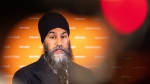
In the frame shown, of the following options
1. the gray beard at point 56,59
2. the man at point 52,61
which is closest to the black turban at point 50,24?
the man at point 52,61

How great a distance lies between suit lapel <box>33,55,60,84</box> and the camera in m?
2.59

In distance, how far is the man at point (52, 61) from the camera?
2.56 m

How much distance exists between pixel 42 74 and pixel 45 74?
0.03 meters

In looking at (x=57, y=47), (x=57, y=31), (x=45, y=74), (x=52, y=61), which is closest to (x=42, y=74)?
(x=45, y=74)

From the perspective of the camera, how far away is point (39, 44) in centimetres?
299

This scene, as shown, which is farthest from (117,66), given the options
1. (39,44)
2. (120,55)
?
(39,44)

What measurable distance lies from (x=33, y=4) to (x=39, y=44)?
410 mm

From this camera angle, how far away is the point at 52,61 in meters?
2.65

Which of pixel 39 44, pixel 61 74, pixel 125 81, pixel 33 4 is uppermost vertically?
pixel 33 4

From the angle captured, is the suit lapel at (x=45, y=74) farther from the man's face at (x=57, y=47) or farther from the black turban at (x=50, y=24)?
the black turban at (x=50, y=24)

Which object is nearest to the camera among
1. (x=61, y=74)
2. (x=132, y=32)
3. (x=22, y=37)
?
(x=61, y=74)

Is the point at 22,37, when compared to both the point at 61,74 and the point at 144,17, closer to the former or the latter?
the point at 61,74

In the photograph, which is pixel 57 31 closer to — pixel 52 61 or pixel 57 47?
pixel 57 47

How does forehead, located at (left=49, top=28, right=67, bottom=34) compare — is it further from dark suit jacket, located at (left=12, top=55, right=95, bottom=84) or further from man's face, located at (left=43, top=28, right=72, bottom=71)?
dark suit jacket, located at (left=12, top=55, right=95, bottom=84)
